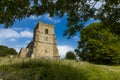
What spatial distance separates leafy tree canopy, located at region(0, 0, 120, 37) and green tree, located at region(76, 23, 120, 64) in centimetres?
3701

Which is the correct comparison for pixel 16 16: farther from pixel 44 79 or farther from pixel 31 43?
pixel 31 43

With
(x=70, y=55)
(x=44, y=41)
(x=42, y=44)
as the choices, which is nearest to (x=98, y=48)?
(x=70, y=55)

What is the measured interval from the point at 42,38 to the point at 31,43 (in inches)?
173

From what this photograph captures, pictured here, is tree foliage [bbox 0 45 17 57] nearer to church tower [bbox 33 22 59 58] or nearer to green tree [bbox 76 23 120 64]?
church tower [bbox 33 22 59 58]

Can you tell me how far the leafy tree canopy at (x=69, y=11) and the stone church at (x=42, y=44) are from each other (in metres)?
62.1

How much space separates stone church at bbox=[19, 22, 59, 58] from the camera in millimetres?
72312

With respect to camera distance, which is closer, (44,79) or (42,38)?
(44,79)

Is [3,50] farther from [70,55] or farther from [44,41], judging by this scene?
[70,55]

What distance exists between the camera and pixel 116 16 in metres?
8.80

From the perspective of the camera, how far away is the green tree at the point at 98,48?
1833 inches

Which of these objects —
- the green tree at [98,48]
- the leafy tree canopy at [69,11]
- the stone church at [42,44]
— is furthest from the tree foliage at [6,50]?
the leafy tree canopy at [69,11]

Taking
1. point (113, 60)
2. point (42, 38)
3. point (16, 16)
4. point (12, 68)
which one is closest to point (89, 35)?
point (113, 60)

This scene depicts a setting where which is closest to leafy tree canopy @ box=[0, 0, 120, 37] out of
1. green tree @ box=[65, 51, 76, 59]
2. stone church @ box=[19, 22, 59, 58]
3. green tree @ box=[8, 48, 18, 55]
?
green tree @ box=[65, 51, 76, 59]

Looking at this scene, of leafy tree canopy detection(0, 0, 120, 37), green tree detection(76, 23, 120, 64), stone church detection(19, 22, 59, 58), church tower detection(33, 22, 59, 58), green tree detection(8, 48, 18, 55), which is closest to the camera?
leafy tree canopy detection(0, 0, 120, 37)
